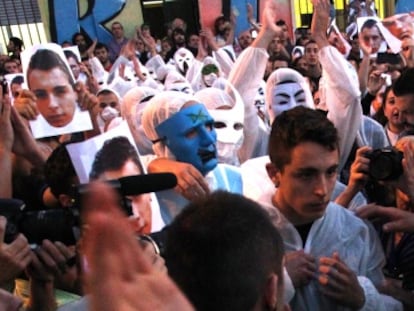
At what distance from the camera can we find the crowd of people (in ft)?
3.28

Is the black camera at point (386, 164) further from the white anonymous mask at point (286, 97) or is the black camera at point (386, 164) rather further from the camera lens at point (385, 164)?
the white anonymous mask at point (286, 97)

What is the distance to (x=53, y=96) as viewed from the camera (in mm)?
2613

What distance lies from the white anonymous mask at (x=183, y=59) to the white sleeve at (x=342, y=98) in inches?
153

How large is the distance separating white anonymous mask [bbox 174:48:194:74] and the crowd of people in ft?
9.84

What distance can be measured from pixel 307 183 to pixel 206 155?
0.61 m

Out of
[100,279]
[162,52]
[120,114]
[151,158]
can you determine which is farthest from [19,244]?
[162,52]

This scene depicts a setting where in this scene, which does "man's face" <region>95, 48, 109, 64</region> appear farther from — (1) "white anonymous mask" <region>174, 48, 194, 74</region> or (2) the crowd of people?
(2) the crowd of people

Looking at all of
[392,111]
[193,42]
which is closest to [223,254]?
[392,111]

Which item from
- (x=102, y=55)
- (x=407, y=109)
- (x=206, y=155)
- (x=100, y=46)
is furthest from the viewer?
(x=100, y=46)

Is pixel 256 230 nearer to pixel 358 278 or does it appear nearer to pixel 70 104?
pixel 358 278

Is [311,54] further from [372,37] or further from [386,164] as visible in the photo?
[386,164]

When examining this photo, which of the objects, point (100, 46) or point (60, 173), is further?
point (100, 46)

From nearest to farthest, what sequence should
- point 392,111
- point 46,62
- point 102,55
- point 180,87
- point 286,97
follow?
point 46,62 < point 392,111 < point 286,97 < point 180,87 < point 102,55

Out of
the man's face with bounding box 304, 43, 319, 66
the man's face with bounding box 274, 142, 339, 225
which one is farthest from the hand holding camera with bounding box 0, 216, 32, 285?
the man's face with bounding box 304, 43, 319, 66
